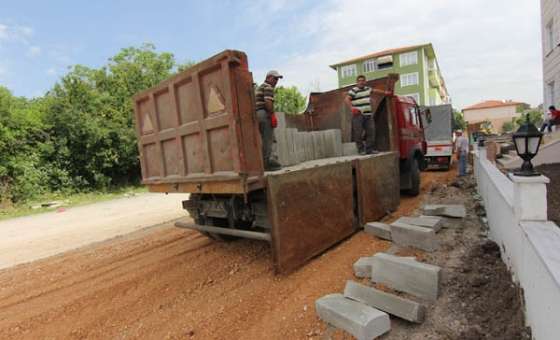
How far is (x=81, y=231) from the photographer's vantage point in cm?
816

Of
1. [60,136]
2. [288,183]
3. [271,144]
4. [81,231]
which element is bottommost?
[81,231]

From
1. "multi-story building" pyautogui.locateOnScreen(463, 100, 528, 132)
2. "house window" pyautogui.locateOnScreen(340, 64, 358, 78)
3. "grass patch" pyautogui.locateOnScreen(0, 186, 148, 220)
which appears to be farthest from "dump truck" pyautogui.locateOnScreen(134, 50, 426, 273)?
"multi-story building" pyautogui.locateOnScreen(463, 100, 528, 132)

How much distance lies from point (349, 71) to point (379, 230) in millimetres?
43505

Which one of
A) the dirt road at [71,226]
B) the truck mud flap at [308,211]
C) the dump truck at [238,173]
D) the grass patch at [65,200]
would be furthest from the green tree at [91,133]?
the truck mud flap at [308,211]

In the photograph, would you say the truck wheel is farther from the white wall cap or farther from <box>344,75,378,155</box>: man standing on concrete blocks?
the white wall cap

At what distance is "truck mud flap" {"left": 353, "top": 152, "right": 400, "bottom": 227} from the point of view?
16.9ft

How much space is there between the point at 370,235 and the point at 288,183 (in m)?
1.85

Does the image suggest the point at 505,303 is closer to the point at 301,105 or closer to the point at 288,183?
the point at 288,183

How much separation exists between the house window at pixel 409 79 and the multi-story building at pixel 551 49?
92.3ft

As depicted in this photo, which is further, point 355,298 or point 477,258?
point 477,258

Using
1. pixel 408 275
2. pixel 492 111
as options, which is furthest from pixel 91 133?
pixel 492 111

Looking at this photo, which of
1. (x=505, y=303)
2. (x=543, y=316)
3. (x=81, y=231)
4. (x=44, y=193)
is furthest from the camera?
(x=44, y=193)

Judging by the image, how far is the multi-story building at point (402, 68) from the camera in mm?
40875

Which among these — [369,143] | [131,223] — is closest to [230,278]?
[369,143]
